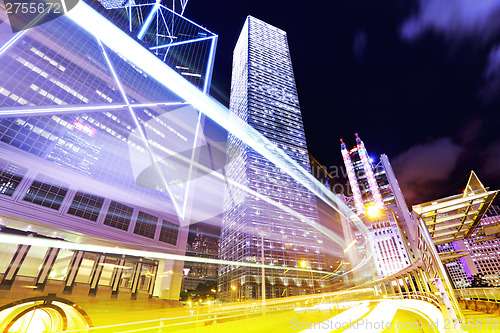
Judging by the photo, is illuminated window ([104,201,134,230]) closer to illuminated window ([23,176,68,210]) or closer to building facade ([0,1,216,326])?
building facade ([0,1,216,326])

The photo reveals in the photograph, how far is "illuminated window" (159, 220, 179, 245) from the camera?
25.4 m

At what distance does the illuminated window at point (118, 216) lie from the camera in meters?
21.5

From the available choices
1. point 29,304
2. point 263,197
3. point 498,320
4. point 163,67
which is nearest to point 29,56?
point 163,67

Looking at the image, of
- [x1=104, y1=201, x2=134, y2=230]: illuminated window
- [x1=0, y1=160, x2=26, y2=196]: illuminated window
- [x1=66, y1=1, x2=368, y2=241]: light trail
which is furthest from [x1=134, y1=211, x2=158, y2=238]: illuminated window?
[x1=66, y1=1, x2=368, y2=241]: light trail

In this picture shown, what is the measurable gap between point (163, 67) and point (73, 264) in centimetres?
2255

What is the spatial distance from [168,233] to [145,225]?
10.5ft

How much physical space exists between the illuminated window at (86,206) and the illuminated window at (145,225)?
4.16 metres

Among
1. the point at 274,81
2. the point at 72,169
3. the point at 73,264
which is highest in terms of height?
the point at 274,81

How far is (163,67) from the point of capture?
25.9 metres

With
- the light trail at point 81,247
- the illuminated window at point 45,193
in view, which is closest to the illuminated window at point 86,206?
the illuminated window at point 45,193

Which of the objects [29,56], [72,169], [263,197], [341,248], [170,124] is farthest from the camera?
[341,248]

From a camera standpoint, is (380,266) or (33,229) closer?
(33,229)

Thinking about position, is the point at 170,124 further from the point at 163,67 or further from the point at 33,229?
the point at 33,229

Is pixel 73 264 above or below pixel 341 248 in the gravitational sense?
below
